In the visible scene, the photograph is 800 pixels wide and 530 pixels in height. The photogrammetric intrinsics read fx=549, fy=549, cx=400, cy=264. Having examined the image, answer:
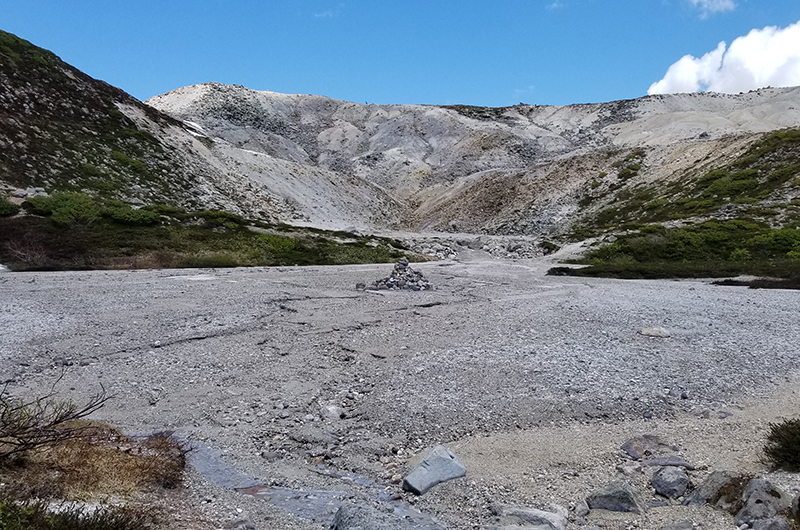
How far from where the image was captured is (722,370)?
41.8ft

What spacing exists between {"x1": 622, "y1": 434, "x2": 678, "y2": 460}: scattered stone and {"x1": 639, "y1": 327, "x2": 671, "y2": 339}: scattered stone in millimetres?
6788

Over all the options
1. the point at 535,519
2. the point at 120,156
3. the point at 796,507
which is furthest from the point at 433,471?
the point at 120,156

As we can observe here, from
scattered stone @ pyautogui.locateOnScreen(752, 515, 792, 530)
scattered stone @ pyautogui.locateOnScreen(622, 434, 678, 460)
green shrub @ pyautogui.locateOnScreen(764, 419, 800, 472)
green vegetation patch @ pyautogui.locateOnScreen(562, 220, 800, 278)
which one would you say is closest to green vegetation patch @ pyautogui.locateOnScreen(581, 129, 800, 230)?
green vegetation patch @ pyautogui.locateOnScreen(562, 220, 800, 278)

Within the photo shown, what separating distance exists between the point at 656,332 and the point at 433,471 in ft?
33.8

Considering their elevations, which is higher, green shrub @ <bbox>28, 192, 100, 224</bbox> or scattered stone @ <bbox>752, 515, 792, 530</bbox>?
green shrub @ <bbox>28, 192, 100, 224</bbox>

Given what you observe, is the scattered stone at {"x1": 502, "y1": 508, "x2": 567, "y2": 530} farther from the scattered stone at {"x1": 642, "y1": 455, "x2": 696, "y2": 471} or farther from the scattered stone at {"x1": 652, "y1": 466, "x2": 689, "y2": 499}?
the scattered stone at {"x1": 642, "y1": 455, "x2": 696, "y2": 471}

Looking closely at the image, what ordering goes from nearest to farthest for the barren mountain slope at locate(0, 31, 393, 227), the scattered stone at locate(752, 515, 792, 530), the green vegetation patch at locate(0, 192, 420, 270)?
the scattered stone at locate(752, 515, 792, 530) < the green vegetation patch at locate(0, 192, 420, 270) < the barren mountain slope at locate(0, 31, 393, 227)

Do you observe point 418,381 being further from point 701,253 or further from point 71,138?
point 71,138

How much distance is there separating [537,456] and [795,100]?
10482 centimetres

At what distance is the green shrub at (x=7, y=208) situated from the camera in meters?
35.0

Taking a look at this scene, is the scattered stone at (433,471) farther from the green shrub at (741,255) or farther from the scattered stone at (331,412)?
the green shrub at (741,255)

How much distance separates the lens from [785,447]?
26.6 ft

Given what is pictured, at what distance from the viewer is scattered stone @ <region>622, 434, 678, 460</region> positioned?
901cm

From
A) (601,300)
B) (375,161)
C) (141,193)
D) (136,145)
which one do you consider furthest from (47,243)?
(375,161)
